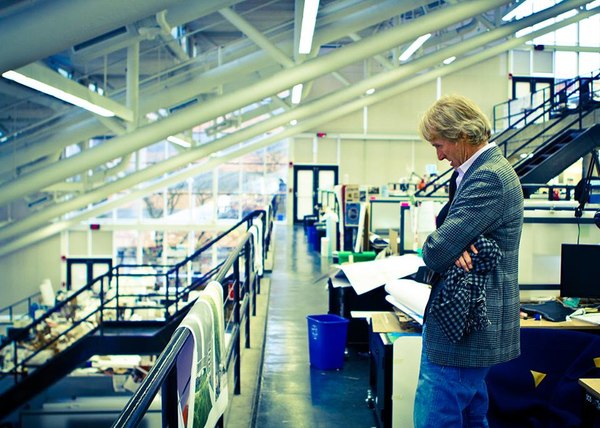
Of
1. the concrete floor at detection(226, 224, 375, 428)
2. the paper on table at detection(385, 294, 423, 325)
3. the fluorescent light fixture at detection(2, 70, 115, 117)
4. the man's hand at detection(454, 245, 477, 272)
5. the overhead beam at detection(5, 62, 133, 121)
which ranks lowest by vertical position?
the concrete floor at detection(226, 224, 375, 428)

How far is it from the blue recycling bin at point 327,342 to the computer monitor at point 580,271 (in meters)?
1.46

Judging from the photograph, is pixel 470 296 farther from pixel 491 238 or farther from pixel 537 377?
pixel 537 377

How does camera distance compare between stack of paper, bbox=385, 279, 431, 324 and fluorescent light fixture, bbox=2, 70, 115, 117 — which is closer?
stack of paper, bbox=385, 279, 431, 324

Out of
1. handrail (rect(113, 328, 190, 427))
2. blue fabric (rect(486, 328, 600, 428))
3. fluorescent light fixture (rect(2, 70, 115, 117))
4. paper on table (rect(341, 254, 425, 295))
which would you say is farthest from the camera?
fluorescent light fixture (rect(2, 70, 115, 117))

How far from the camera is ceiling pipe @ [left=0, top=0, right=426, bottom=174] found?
941 cm

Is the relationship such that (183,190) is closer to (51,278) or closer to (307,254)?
(51,278)

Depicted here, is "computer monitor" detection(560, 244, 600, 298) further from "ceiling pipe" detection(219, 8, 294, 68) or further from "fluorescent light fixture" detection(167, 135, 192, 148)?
"fluorescent light fixture" detection(167, 135, 192, 148)

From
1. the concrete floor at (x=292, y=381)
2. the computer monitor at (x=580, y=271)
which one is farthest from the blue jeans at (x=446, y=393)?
the computer monitor at (x=580, y=271)

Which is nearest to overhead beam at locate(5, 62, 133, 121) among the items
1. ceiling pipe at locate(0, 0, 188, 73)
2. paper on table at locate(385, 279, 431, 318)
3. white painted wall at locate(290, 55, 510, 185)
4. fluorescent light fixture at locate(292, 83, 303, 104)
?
ceiling pipe at locate(0, 0, 188, 73)

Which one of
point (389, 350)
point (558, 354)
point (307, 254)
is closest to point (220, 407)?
point (389, 350)

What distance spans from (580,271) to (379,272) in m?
1.23

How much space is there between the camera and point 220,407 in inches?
89.4

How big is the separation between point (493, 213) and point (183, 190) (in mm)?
19140

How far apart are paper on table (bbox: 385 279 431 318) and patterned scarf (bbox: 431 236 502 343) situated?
1114 millimetres
